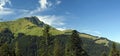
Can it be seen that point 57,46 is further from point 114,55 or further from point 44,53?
point 114,55

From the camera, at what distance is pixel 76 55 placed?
70.8 m

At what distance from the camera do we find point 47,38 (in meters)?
121

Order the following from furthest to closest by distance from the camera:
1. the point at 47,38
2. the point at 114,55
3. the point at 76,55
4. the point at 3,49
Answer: the point at 47,38 → the point at 114,55 → the point at 3,49 → the point at 76,55

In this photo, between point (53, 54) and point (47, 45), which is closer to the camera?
point (53, 54)

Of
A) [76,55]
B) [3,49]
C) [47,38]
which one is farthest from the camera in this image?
[47,38]

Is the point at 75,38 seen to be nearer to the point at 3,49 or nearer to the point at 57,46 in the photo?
the point at 3,49

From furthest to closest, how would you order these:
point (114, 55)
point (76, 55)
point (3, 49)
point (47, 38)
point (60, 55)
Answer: point (47, 38) < point (60, 55) < point (114, 55) < point (3, 49) < point (76, 55)

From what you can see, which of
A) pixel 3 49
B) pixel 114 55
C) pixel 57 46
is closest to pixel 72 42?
pixel 3 49

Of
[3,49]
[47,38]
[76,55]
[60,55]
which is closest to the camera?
[76,55]

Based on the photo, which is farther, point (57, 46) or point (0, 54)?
point (57, 46)

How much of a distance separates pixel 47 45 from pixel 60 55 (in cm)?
1523

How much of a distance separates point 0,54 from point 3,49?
201 cm

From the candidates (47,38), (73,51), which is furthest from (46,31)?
(73,51)

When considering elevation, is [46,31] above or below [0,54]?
above
